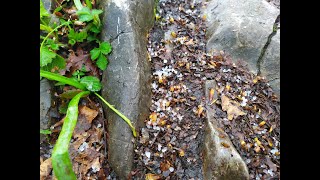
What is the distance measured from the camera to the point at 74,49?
3467 millimetres

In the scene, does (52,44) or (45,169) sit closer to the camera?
(45,169)

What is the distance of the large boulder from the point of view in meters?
3.68

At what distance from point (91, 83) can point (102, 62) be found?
Answer: 272mm

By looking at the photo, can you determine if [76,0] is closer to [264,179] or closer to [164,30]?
[164,30]

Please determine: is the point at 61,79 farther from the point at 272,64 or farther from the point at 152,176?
the point at 272,64

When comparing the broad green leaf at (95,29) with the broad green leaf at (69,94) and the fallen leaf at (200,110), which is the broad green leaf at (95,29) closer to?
the broad green leaf at (69,94)

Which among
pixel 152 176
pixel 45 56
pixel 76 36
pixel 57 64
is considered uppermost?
pixel 76 36

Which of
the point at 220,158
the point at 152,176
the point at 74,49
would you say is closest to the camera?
the point at 220,158

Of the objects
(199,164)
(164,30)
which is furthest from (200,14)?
(199,164)

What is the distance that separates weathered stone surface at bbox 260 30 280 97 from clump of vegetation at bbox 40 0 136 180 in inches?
73.1

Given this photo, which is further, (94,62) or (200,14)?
(200,14)

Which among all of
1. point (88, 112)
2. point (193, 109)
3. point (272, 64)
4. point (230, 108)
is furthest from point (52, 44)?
point (272, 64)

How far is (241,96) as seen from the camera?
3.41m

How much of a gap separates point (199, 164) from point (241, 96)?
3.24ft
